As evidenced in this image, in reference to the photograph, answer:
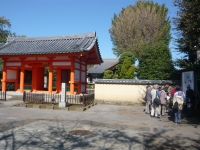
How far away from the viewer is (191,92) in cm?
1020

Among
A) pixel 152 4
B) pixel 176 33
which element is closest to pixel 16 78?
pixel 176 33

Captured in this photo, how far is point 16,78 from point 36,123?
1301 centimetres

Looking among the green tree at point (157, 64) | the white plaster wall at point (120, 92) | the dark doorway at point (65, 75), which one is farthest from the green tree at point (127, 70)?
the dark doorway at point (65, 75)

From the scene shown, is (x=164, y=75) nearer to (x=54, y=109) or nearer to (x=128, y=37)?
(x=54, y=109)

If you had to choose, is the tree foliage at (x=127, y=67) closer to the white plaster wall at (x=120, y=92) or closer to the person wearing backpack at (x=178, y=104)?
the white plaster wall at (x=120, y=92)

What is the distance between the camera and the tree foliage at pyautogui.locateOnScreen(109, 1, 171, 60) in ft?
105

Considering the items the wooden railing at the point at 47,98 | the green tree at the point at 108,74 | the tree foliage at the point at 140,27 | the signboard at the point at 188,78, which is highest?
the tree foliage at the point at 140,27

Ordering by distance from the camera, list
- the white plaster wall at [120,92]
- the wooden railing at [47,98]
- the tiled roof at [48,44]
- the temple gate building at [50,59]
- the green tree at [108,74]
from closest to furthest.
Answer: the wooden railing at [47,98] → the white plaster wall at [120,92] → the temple gate building at [50,59] → the tiled roof at [48,44] → the green tree at [108,74]

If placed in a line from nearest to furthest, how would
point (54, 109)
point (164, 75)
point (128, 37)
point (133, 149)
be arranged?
point (133, 149)
point (54, 109)
point (164, 75)
point (128, 37)

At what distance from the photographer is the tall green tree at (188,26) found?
9317 millimetres

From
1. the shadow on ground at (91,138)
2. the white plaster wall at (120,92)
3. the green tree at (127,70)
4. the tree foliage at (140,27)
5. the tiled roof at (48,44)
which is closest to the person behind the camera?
the shadow on ground at (91,138)

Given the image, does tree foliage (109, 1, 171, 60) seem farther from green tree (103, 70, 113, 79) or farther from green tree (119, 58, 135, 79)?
green tree (119, 58, 135, 79)

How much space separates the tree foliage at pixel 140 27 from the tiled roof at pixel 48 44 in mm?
14393

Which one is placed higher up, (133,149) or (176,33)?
(176,33)
